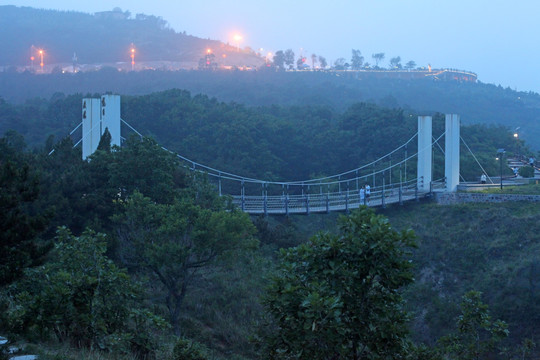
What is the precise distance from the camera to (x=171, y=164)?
11.2 m

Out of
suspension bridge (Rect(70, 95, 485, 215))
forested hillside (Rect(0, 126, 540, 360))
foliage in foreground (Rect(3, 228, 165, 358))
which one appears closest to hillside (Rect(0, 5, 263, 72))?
suspension bridge (Rect(70, 95, 485, 215))

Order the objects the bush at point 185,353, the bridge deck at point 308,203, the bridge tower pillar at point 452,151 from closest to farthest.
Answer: the bush at point 185,353 → the bridge deck at point 308,203 → the bridge tower pillar at point 452,151

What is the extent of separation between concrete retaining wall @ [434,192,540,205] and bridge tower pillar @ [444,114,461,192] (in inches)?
11.5

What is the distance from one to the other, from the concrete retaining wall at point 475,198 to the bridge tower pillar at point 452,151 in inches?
11.5

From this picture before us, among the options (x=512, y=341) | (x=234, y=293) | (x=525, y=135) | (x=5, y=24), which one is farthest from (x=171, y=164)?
(x=5, y=24)

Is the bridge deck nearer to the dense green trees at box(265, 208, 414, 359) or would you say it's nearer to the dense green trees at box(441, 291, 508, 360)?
the dense green trees at box(441, 291, 508, 360)

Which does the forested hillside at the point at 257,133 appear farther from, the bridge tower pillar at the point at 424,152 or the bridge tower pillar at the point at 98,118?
the bridge tower pillar at the point at 98,118

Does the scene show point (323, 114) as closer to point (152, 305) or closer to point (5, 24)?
point (152, 305)

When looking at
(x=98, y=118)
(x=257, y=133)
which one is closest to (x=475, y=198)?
(x=98, y=118)

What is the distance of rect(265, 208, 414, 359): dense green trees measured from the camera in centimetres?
367

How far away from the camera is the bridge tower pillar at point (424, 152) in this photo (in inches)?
607

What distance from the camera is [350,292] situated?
3.79m

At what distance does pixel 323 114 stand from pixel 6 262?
73.6 feet

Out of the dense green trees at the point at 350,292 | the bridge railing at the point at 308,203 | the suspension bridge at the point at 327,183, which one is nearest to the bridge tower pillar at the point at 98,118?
the suspension bridge at the point at 327,183
